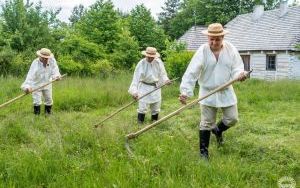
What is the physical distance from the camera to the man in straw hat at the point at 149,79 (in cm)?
874

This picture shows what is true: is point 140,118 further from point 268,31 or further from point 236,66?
point 268,31

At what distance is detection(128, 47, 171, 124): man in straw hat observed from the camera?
874 centimetres

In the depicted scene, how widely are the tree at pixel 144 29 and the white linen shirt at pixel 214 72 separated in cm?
2319

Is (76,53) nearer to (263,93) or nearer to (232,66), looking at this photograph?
(263,93)

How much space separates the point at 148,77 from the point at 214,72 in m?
3.13

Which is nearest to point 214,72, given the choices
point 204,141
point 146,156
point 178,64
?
point 204,141

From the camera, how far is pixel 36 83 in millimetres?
9945

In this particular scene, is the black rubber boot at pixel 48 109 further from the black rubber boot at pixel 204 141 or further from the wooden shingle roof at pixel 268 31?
the wooden shingle roof at pixel 268 31

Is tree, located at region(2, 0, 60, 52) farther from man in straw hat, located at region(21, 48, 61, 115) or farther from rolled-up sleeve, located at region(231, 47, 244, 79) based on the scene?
rolled-up sleeve, located at region(231, 47, 244, 79)

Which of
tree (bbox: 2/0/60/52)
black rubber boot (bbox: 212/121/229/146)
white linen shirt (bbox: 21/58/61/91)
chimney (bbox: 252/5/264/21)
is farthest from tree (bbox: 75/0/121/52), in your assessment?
black rubber boot (bbox: 212/121/229/146)

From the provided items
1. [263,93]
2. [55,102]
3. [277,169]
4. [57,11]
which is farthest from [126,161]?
[57,11]

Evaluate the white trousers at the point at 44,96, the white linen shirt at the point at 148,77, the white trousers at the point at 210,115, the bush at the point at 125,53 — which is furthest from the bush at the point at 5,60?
the white trousers at the point at 210,115

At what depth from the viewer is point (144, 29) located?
29312 mm

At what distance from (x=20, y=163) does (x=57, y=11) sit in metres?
18.0
